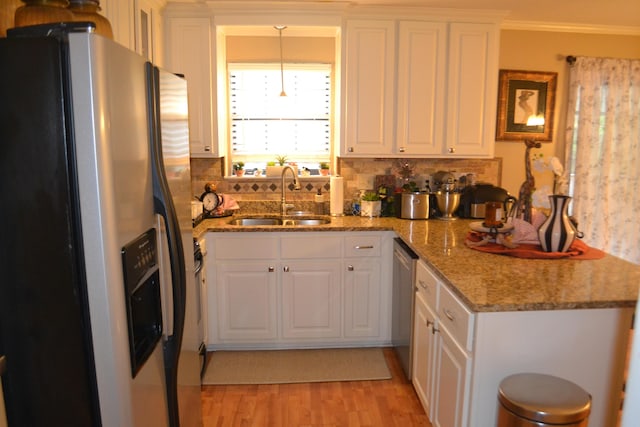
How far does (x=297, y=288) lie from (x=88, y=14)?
220 cm

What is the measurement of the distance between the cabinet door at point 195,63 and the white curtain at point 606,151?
9.94 ft

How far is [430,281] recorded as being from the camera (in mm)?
2279

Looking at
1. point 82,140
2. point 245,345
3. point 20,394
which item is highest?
point 82,140

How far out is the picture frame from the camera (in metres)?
3.81

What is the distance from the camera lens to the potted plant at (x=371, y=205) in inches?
139

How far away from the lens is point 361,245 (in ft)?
10.5

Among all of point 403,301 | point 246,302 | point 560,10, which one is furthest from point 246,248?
point 560,10

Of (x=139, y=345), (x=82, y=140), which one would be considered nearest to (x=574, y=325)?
(x=139, y=345)

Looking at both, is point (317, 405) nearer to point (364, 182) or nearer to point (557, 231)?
point (557, 231)

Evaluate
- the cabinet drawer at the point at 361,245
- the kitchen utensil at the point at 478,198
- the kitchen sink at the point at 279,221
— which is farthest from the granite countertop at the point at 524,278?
the kitchen sink at the point at 279,221

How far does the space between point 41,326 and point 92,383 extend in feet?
0.66

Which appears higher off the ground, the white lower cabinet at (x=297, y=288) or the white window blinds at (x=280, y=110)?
the white window blinds at (x=280, y=110)

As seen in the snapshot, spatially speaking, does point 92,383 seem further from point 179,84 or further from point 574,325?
point 574,325

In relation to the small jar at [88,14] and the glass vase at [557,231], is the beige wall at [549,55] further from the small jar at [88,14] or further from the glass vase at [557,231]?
the small jar at [88,14]
